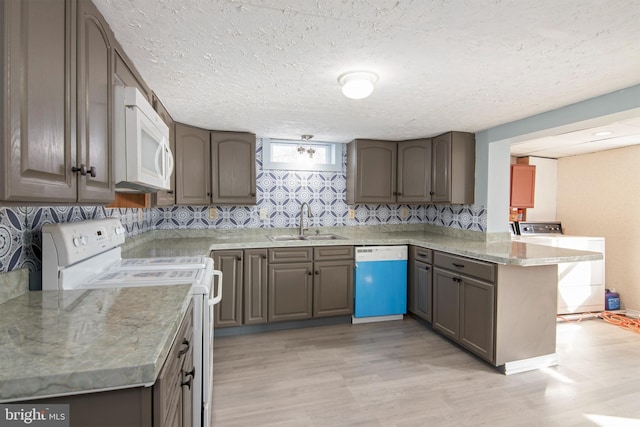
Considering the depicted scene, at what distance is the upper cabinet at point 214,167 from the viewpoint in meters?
2.83

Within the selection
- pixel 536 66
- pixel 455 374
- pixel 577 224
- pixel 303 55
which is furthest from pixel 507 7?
pixel 577 224

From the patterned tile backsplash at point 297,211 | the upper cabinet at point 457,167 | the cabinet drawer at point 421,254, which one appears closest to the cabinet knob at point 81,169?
the patterned tile backsplash at point 297,211

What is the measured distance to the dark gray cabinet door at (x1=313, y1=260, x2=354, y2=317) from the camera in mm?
3057

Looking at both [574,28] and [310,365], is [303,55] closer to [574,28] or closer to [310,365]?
[574,28]

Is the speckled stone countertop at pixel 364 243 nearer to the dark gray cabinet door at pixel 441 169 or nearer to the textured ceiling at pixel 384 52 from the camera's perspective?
the dark gray cabinet door at pixel 441 169

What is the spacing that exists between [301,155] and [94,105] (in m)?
2.55

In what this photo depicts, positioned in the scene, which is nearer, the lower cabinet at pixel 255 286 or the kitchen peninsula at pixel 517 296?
the kitchen peninsula at pixel 517 296

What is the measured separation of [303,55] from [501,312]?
218 cm

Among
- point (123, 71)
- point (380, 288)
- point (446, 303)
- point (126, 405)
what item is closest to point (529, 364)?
point (446, 303)

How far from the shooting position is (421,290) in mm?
3072

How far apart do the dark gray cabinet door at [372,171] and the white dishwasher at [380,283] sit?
0.65 meters

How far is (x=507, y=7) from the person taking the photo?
3.79 ft

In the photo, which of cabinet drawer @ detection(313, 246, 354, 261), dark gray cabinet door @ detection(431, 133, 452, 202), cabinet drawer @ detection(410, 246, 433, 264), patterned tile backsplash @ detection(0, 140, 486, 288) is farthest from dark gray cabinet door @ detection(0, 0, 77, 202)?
dark gray cabinet door @ detection(431, 133, 452, 202)

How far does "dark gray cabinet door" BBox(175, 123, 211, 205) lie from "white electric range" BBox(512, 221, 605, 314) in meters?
3.54
